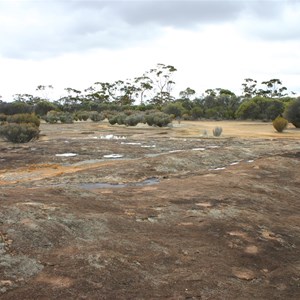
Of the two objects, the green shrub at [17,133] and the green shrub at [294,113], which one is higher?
the green shrub at [294,113]

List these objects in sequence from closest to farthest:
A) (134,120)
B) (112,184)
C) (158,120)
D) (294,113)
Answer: (112,184)
(294,113)
(158,120)
(134,120)

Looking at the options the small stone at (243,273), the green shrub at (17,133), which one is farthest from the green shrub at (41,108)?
the small stone at (243,273)

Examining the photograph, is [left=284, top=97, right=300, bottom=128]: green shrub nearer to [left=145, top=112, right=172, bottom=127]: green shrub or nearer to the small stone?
[left=145, top=112, right=172, bottom=127]: green shrub

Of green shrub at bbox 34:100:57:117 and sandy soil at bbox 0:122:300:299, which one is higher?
green shrub at bbox 34:100:57:117

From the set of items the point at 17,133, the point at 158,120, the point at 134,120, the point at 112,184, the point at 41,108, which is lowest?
the point at 112,184

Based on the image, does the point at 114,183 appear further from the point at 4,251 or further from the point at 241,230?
the point at 4,251

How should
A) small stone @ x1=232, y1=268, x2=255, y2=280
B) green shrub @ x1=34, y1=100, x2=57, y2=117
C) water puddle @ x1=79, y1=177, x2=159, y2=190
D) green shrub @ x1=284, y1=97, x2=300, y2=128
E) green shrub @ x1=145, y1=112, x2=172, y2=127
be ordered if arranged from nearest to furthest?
small stone @ x1=232, y1=268, x2=255, y2=280
water puddle @ x1=79, y1=177, x2=159, y2=190
green shrub @ x1=284, y1=97, x2=300, y2=128
green shrub @ x1=145, y1=112, x2=172, y2=127
green shrub @ x1=34, y1=100, x2=57, y2=117

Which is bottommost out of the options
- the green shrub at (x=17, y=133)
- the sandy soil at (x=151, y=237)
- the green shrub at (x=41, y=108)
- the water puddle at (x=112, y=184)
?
the water puddle at (x=112, y=184)

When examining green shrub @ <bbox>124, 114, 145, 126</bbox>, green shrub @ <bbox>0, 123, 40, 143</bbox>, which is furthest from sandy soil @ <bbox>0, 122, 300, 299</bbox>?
green shrub @ <bbox>124, 114, 145, 126</bbox>

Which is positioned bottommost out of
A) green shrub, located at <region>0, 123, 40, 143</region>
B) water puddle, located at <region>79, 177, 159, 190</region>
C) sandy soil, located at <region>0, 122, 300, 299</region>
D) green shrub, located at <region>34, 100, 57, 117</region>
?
water puddle, located at <region>79, 177, 159, 190</region>

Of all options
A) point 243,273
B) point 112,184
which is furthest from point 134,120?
point 243,273

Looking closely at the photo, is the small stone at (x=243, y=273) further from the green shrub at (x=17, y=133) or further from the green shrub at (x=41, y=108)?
the green shrub at (x=41, y=108)

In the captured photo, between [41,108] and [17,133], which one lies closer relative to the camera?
[17,133]

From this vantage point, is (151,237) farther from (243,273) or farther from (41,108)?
(41,108)
